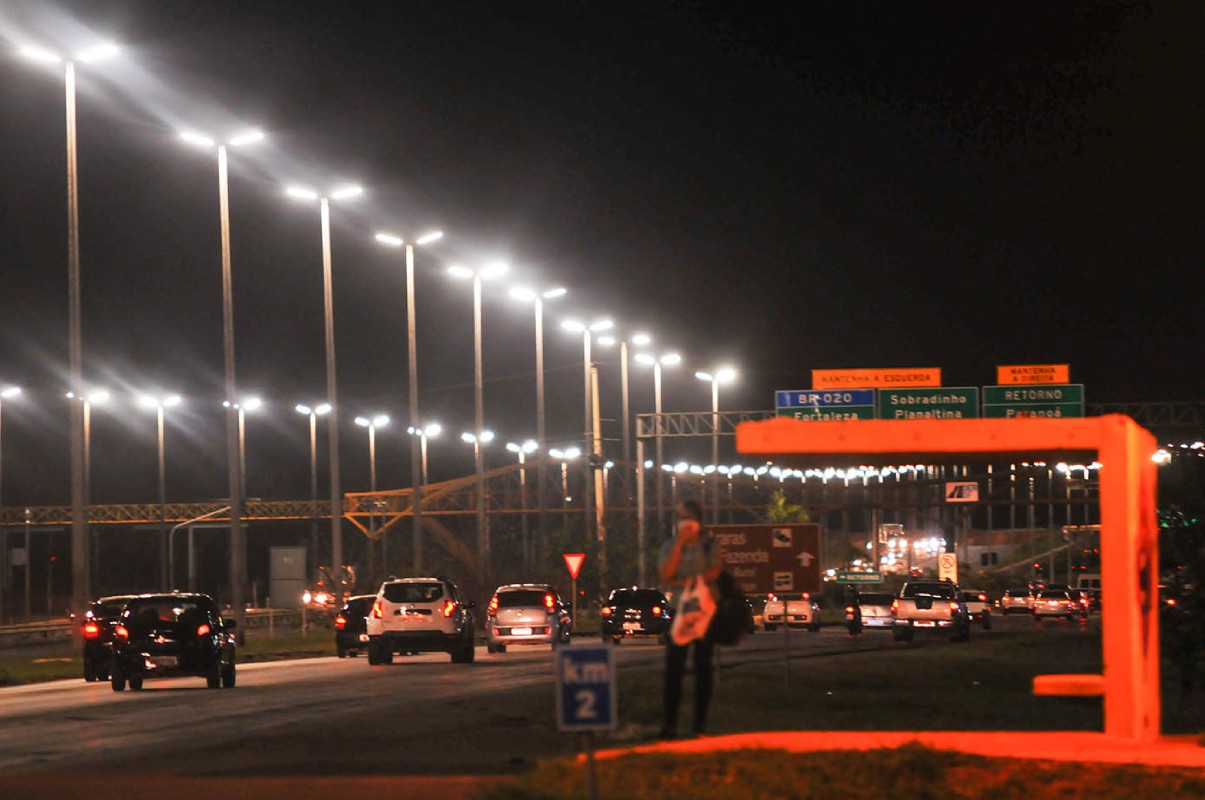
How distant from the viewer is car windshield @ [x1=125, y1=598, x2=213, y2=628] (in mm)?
29698

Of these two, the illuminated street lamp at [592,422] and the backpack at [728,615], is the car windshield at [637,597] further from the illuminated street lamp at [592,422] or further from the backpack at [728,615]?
the backpack at [728,615]

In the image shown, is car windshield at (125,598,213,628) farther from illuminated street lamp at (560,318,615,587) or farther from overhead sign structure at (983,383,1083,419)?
illuminated street lamp at (560,318,615,587)

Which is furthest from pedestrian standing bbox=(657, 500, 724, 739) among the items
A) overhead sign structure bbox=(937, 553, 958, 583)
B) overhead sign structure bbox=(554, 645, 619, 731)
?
overhead sign structure bbox=(937, 553, 958, 583)

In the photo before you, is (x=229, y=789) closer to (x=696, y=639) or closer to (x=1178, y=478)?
(x=696, y=639)

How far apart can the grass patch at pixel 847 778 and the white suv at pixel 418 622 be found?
24.3m

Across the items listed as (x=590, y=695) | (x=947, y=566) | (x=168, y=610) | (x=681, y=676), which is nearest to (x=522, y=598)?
(x=168, y=610)

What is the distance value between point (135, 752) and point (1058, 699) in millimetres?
15635

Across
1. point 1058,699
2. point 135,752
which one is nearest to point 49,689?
point 135,752

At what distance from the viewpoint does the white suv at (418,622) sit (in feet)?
125

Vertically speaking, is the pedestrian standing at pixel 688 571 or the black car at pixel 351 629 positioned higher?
the pedestrian standing at pixel 688 571

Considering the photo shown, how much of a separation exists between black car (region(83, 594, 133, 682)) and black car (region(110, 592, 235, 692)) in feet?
15.1

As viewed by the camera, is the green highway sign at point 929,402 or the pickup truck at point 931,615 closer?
the green highway sign at point 929,402

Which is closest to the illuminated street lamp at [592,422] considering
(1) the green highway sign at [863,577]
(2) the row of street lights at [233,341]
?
(2) the row of street lights at [233,341]

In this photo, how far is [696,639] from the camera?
552 inches
